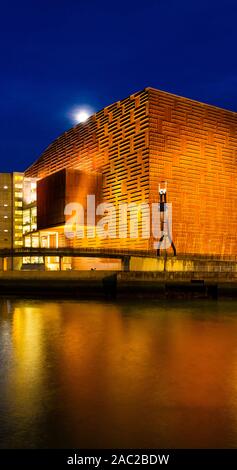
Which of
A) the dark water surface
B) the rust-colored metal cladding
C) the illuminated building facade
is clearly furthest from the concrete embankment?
the illuminated building facade

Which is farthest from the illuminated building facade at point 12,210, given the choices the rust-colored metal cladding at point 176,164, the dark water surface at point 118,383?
the dark water surface at point 118,383

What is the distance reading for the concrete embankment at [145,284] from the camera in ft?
109

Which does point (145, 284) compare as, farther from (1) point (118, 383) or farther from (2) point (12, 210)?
(2) point (12, 210)

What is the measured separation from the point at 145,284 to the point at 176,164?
719 inches

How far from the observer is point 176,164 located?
47250 mm

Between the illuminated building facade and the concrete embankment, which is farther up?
the illuminated building facade

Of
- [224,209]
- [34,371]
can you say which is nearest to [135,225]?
[224,209]

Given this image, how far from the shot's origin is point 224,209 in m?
50.1

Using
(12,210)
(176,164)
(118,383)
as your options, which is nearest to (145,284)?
(176,164)

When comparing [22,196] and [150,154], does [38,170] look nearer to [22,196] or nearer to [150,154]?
[22,196]

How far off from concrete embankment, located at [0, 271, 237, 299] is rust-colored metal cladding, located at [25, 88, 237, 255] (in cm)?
954

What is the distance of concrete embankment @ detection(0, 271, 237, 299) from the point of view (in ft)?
109

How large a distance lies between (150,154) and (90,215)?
36.7ft

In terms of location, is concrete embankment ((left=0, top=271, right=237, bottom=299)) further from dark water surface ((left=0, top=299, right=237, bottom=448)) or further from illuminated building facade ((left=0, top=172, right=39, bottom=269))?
illuminated building facade ((left=0, top=172, right=39, bottom=269))
